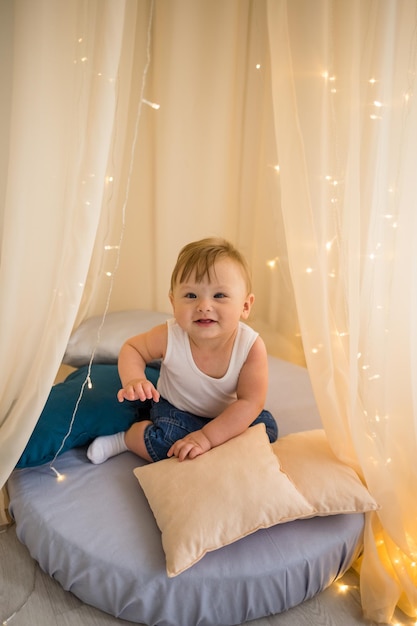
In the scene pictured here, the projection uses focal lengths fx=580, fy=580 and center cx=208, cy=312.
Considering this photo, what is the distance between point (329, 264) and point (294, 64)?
51cm

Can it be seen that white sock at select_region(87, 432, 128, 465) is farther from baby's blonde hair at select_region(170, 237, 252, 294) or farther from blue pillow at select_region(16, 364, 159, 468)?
baby's blonde hair at select_region(170, 237, 252, 294)

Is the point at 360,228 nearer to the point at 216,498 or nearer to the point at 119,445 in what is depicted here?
the point at 216,498

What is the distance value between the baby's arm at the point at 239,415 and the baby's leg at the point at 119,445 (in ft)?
0.46

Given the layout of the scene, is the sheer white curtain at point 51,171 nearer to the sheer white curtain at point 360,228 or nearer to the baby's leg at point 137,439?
the baby's leg at point 137,439

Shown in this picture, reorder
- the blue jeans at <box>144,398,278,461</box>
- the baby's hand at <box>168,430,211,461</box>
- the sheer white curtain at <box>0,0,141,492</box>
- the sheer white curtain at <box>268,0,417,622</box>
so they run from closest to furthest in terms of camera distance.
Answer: the sheer white curtain at <box>0,0,141,492</box>
the sheer white curtain at <box>268,0,417,622</box>
the baby's hand at <box>168,430,211,461</box>
the blue jeans at <box>144,398,278,461</box>

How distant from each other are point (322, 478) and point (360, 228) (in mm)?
637

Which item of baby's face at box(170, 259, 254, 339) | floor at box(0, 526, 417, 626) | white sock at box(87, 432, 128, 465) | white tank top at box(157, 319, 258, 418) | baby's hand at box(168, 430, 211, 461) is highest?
baby's face at box(170, 259, 254, 339)

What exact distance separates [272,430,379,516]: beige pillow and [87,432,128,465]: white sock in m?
0.45

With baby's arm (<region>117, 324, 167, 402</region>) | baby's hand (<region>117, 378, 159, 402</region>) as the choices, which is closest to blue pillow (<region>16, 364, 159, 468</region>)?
baby's arm (<region>117, 324, 167, 402</region>)

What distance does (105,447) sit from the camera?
1673 mm

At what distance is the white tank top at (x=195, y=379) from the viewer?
67.1 inches

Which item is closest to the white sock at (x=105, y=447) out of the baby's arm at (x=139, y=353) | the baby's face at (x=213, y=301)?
the baby's arm at (x=139, y=353)

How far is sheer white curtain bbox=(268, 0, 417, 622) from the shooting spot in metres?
1.42

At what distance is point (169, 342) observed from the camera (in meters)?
1.71
